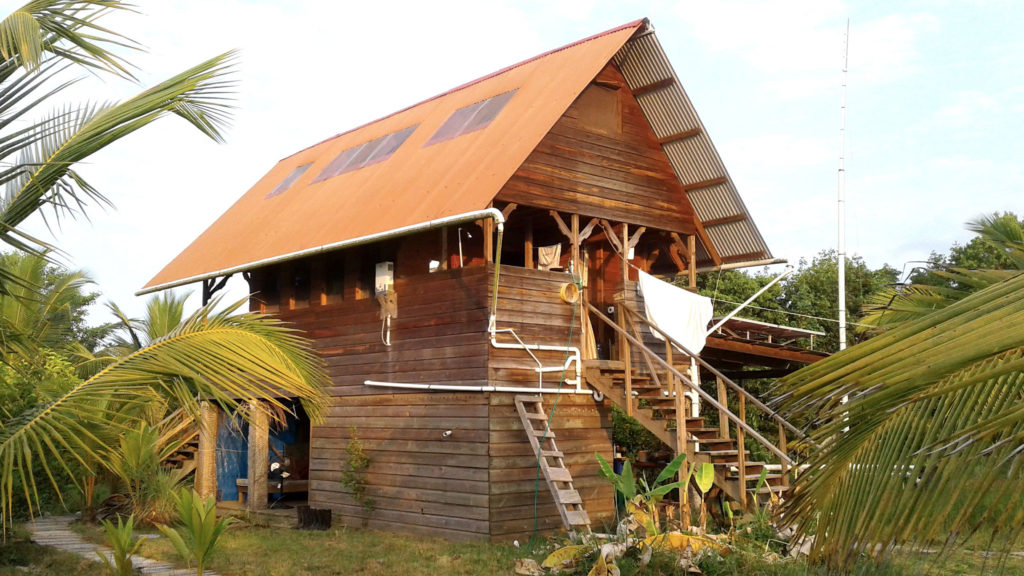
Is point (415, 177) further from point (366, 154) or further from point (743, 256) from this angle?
point (743, 256)

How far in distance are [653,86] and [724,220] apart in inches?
101

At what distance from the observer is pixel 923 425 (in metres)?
2.10

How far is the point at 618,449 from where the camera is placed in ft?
58.9

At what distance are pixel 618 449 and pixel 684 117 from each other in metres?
7.31

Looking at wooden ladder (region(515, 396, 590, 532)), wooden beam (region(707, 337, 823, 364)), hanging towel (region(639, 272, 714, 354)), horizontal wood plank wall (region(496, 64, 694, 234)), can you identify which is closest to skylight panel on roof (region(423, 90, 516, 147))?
horizontal wood plank wall (region(496, 64, 694, 234))

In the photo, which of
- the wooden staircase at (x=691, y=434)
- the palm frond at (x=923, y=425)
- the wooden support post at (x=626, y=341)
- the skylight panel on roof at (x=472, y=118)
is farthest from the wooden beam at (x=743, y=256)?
the palm frond at (x=923, y=425)

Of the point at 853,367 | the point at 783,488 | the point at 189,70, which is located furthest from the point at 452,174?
the point at 853,367

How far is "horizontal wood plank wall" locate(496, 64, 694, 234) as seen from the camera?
12.0 m

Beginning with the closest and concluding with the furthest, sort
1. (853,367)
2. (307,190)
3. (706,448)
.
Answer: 1. (853,367)
2. (706,448)
3. (307,190)

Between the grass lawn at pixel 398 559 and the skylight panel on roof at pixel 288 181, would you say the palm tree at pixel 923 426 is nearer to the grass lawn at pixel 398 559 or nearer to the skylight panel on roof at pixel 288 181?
the grass lawn at pixel 398 559

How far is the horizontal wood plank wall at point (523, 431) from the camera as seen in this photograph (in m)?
11.2

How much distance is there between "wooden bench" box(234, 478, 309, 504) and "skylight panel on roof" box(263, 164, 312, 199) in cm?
527

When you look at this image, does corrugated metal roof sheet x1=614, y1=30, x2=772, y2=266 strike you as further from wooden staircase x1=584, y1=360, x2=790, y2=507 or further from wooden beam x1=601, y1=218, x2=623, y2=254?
wooden staircase x1=584, y1=360, x2=790, y2=507

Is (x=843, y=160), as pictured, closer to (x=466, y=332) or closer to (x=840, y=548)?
(x=466, y=332)
